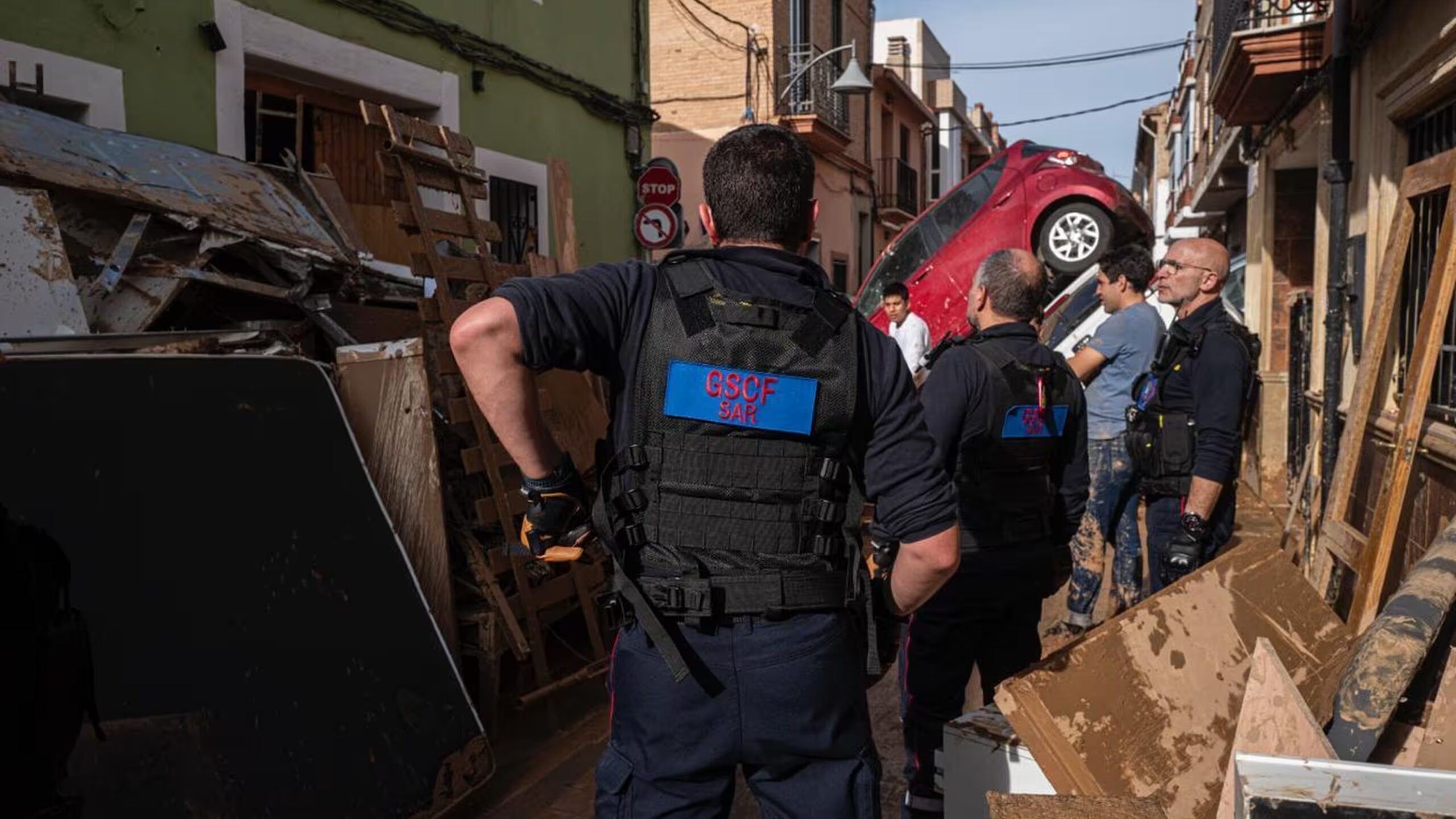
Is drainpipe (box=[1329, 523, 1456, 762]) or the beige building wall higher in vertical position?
the beige building wall

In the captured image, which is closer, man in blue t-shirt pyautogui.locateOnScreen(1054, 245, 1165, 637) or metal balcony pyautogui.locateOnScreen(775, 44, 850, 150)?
man in blue t-shirt pyautogui.locateOnScreen(1054, 245, 1165, 637)

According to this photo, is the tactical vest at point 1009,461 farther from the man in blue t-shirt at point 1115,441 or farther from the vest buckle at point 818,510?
the man in blue t-shirt at point 1115,441

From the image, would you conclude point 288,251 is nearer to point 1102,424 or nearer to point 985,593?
point 985,593

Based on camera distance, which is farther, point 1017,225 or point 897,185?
point 897,185

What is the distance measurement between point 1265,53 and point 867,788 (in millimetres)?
7865

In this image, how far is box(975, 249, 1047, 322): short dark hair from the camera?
3279 millimetres

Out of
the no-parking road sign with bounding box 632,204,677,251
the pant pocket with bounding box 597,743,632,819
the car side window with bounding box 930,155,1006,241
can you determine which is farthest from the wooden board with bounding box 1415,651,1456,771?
the car side window with bounding box 930,155,1006,241

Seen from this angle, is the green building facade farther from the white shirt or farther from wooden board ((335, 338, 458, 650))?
the white shirt

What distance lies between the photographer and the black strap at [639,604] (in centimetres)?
198

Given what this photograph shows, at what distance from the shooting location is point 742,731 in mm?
1986

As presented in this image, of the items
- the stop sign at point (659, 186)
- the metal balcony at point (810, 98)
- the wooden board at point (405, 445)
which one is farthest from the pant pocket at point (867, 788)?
the metal balcony at point (810, 98)

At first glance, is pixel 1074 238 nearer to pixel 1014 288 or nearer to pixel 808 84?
pixel 1014 288

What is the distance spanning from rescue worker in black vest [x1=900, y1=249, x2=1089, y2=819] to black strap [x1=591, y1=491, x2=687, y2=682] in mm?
1281

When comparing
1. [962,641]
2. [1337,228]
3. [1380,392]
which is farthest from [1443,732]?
[1337,228]
